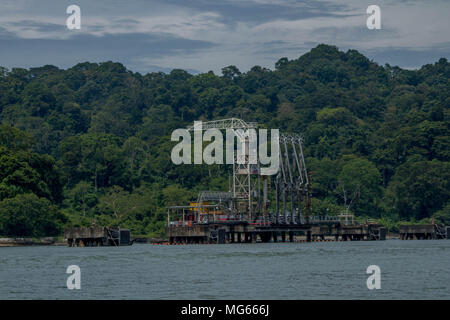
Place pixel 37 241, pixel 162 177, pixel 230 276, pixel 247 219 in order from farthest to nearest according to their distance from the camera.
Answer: pixel 162 177 → pixel 37 241 → pixel 247 219 → pixel 230 276

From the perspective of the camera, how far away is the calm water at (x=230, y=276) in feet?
159

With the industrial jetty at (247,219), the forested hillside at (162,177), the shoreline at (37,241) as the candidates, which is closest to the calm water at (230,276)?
the industrial jetty at (247,219)

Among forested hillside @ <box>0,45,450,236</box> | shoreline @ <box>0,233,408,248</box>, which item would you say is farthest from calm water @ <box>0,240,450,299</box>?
forested hillside @ <box>0,45,450,236</box>

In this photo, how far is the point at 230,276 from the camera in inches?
2313

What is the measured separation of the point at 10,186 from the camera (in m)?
122

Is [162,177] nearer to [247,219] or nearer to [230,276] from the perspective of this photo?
[247,219]

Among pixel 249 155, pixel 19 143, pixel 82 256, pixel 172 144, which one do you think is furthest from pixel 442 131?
pixel 82 256

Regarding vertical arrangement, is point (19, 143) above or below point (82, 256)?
above

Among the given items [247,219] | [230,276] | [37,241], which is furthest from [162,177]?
[230,276]

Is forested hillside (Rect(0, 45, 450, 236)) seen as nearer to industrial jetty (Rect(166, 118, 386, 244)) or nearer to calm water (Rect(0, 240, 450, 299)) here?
industrial jetty (Rect(166, 118, 386, 244))
